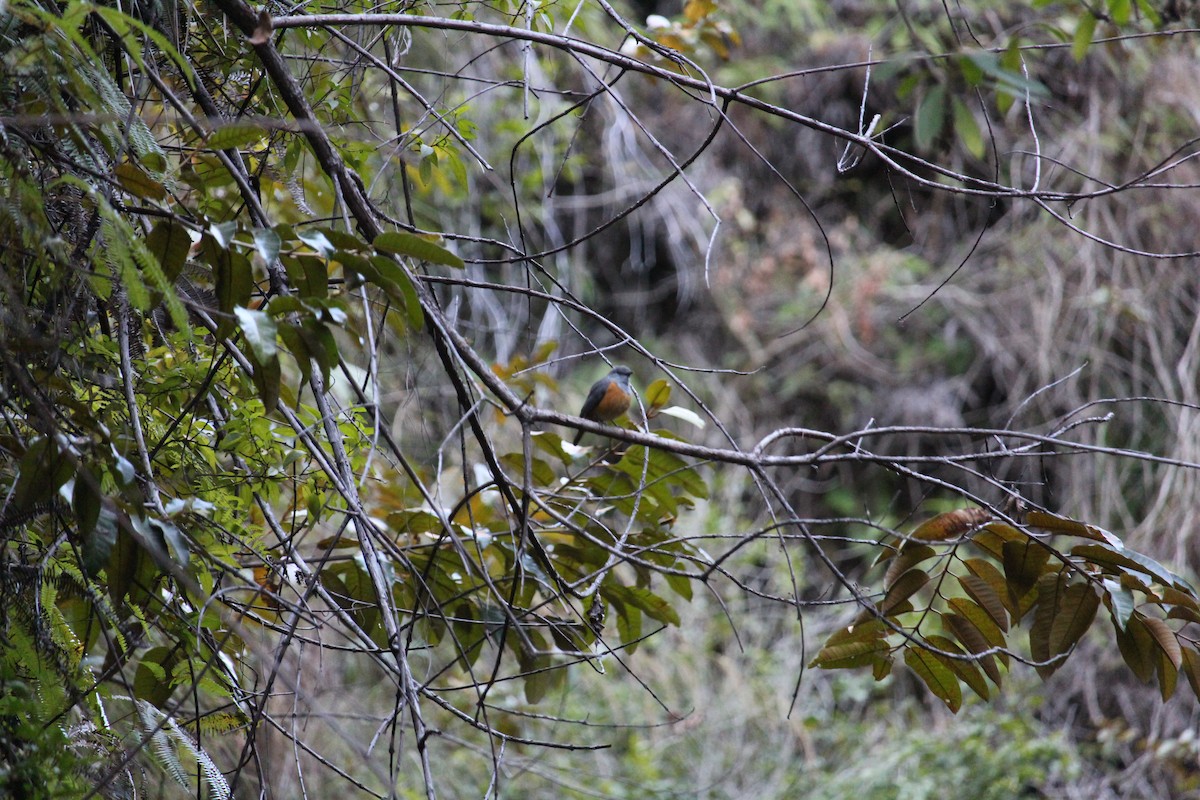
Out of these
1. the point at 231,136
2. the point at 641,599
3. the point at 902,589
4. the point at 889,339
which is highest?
the point at 889,339

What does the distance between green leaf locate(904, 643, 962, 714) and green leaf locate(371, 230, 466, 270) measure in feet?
3.52

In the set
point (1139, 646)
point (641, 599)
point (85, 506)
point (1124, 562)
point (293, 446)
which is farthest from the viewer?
point (641, 599)

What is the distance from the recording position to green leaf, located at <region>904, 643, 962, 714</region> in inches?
71.9

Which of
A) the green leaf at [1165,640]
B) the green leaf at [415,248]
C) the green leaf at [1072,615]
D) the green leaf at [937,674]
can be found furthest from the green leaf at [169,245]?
the green leaf at [1165,640]

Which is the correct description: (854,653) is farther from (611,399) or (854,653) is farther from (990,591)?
(611,399)

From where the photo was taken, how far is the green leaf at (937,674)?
1827 millimetres

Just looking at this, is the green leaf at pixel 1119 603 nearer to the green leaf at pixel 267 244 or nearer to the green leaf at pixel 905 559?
the green leaf at pixel 905 559

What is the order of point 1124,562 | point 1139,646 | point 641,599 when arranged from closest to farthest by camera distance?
1. point 1124,562
2. point 1139,646
3. point 641,599

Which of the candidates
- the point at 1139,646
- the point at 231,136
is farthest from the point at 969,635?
the point at 231,136

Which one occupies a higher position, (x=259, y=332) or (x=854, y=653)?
(x=259, y=332)

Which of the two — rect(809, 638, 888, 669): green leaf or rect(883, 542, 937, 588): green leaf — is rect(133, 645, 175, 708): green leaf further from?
rect(883, 542, 937, 588): green leaf

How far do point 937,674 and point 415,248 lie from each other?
1208 mm

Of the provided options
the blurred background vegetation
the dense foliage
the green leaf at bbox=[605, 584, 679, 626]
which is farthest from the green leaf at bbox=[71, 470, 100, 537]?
the blurred background vegetation

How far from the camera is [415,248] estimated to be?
1540 millimetres
